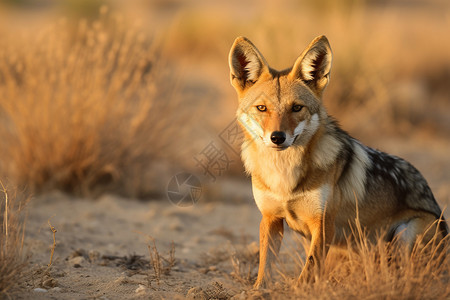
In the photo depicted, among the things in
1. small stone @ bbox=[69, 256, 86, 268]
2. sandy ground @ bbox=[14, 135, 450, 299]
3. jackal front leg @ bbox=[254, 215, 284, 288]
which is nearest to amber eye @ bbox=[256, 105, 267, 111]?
jackal front leg @ bbox=[254, 215, 284, 288]

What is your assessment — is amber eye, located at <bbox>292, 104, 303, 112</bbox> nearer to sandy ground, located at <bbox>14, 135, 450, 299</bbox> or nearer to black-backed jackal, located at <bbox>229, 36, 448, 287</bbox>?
black-backed jackal, located at <bbox>229, 36, 448, 287</bbox>

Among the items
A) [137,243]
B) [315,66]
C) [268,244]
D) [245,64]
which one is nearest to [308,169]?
[268,244]

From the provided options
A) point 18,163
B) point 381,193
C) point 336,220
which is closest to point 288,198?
point 336,220

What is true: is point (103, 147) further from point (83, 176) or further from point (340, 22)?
point (340, 22)

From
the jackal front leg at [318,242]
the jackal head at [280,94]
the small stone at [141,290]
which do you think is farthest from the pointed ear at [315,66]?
the small stone at [141,290]

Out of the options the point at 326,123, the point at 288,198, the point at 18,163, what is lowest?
the point at 18,163

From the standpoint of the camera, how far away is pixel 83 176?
6781 millimetres

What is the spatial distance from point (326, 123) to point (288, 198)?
0.72 m

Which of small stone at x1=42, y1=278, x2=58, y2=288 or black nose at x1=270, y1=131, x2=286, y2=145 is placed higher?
black nose at x1=270, y1=131, x2=286, y2=145

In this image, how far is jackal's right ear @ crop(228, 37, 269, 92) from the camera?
4070mm

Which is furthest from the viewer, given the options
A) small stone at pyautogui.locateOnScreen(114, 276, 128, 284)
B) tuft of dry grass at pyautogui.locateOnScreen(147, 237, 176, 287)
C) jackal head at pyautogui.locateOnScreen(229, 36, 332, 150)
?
tuft of dry grass at pyautogui.locateOnScreen(147, 237, 176, 287)

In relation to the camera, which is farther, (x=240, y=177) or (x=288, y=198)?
(x=240, y=177)

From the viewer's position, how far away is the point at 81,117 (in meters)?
6.46

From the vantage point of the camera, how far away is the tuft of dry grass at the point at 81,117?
640cm
